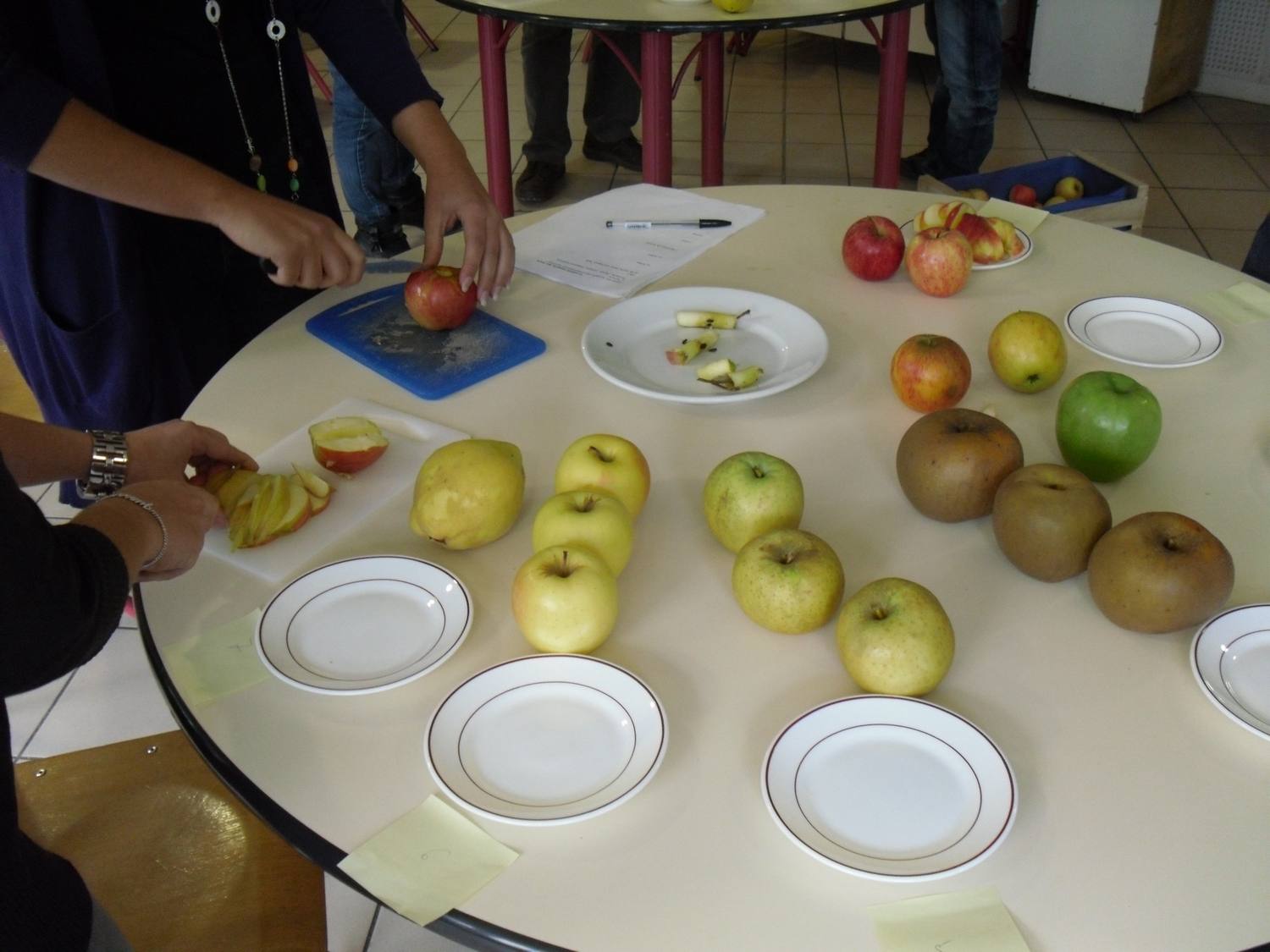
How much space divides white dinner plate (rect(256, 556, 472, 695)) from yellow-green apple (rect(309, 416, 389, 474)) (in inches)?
7.1

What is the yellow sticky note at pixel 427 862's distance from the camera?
757 millimetres

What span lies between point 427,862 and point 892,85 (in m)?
2.66

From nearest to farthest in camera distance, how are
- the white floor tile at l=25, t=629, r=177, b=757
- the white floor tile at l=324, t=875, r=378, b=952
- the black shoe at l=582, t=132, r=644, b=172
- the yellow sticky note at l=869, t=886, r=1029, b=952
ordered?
the yellow sticky note at l=869, t=886, r=1029, b=952 → the white floor tile at l=324, t=875, r=378, b=952 → the white floor tile at l=25, t=629, r=177, b=757 → the black shoe at l=582, t=132, r=644, b=172

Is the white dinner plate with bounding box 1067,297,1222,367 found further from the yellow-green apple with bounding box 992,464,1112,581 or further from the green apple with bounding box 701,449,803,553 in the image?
the green apple with bounding box 701,449,803,553

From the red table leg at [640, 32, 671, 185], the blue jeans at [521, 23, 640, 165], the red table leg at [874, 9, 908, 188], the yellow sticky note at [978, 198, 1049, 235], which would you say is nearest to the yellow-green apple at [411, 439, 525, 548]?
the yellow sticky note at [978, 198, 1049, 235]

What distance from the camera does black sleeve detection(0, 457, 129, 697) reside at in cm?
75

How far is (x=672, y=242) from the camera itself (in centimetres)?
171

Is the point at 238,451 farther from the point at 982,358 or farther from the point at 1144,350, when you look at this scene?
the point at 1144,350

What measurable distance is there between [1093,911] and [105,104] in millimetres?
1348

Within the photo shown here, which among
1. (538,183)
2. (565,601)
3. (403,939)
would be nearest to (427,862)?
(565,601)

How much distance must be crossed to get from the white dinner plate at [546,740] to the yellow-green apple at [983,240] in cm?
97

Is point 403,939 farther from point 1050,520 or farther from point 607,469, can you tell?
point 1050,520

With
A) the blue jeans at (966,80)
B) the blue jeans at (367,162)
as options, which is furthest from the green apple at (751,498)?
the blue jeans at (966,80)

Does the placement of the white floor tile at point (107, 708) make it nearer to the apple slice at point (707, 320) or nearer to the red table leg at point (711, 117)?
the apple slice at point (707, 320)
